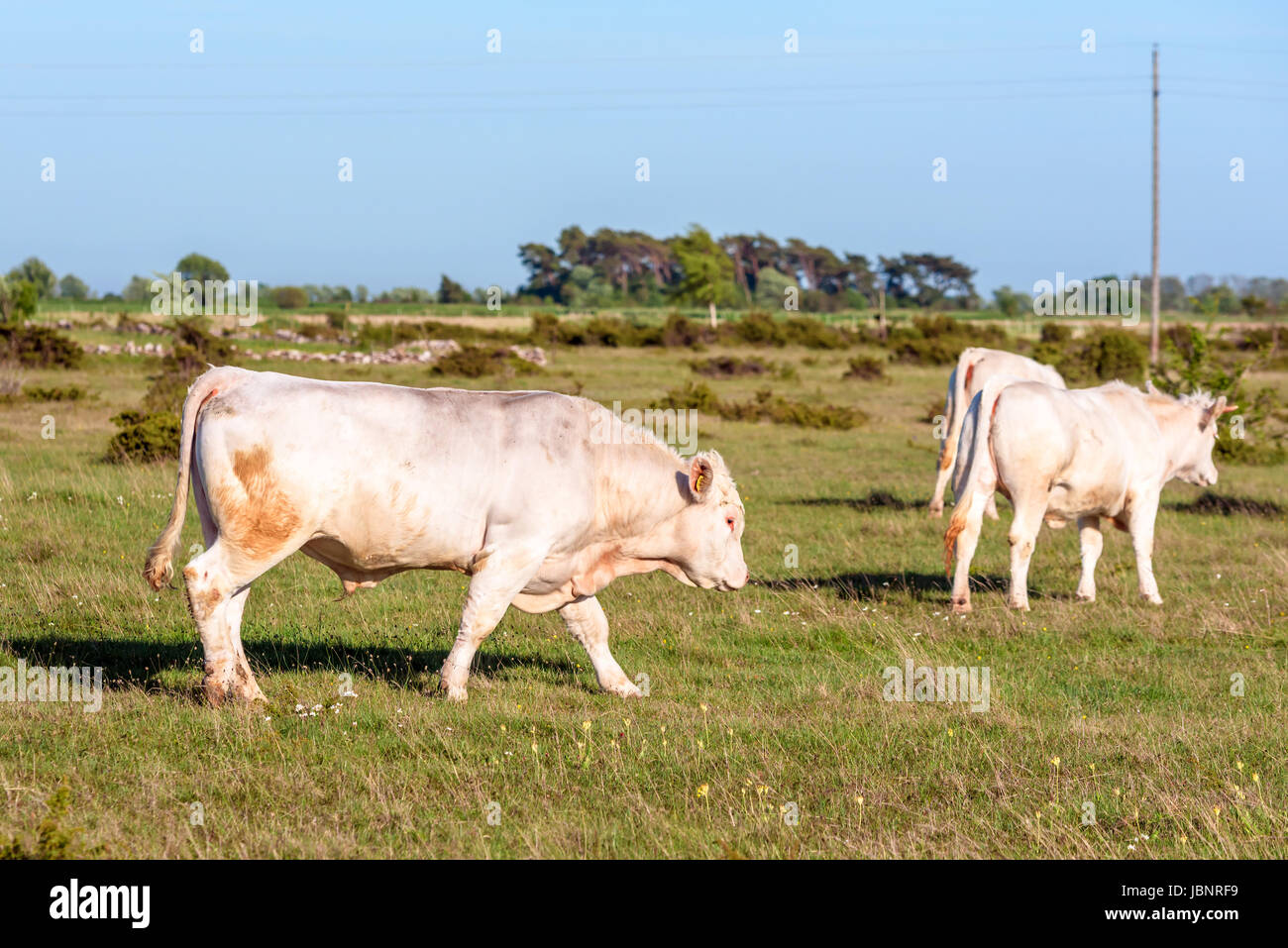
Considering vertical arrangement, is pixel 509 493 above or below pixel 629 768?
above

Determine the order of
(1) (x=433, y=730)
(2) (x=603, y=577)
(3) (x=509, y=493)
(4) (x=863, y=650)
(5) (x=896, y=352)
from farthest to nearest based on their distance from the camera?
(5) (x=896, y=352), (4) (x=863, y=650), (2) (x=603, y=577), (3) (x=509, y=493), (1) (x=433, y=730)

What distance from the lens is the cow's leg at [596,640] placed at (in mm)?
7770

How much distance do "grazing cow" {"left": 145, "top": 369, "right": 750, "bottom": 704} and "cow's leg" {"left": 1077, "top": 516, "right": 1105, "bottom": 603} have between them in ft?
15.9

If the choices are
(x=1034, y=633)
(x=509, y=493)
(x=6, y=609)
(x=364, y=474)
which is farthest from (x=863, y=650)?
(x=6, y=609)

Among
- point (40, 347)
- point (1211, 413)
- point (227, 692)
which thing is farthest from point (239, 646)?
point (40, 347)

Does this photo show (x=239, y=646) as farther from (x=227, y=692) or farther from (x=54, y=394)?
(x=54, y=394)

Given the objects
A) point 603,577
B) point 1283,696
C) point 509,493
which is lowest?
point 1283,696

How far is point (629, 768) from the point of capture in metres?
6.11

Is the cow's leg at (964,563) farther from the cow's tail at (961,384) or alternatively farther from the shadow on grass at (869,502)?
the shadow on grass at (869,502)

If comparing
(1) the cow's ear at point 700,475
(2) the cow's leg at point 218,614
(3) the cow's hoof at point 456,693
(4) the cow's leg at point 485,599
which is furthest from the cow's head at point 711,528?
(2) the cow's leg at point 218,614

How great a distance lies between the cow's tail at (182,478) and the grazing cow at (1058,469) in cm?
605

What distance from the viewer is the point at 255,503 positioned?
6789 mm
